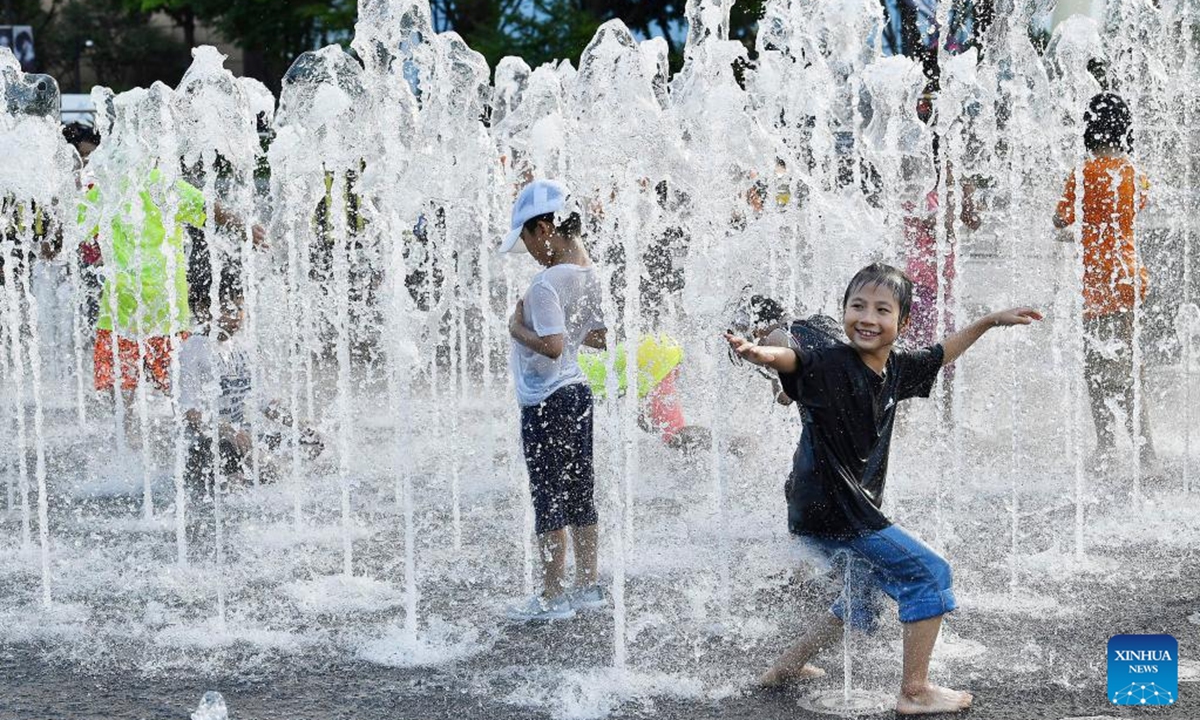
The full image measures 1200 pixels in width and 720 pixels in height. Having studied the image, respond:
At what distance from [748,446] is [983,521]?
1.52 meters

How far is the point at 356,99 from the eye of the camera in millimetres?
7930

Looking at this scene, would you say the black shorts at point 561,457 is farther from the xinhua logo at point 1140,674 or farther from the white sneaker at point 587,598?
the xinhua logo at point 1140,674

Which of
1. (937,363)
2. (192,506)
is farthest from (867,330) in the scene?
(192,506)

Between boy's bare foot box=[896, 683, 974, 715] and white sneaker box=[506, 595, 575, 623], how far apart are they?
1187mm

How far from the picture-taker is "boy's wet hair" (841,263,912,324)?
3.58m

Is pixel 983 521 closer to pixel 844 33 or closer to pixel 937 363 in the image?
pixel 937 363

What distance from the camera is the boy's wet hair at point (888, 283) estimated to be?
3582 mm

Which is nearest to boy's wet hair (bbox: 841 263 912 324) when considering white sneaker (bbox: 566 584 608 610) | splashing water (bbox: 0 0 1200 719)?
splashing water (bbox: 0 0 1200 719)

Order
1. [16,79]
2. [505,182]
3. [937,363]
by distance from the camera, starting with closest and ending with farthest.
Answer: [937,363]
[16,79]
[505,182]

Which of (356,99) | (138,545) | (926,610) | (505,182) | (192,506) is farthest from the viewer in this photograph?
(505,182)

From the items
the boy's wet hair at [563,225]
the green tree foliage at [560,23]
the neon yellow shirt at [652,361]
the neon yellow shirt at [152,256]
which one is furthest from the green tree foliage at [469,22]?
the boy's wet hair at [563,225]

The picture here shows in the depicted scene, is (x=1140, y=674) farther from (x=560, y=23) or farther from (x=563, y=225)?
(x=560, y=23)

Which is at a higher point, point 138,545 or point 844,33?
point 844,33

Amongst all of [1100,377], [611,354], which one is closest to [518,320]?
[611,354]
